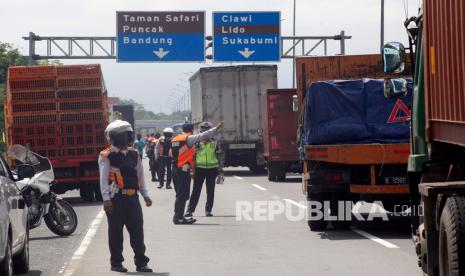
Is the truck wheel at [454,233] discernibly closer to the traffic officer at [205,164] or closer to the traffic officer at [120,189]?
the traffic officer at [120,189]

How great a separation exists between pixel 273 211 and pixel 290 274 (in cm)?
1015

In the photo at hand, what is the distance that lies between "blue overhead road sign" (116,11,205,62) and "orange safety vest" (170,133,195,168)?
78.9 ft

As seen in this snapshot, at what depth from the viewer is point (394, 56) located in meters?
10.4

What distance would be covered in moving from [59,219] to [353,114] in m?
4.63

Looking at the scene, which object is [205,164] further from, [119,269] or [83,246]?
[119,269]

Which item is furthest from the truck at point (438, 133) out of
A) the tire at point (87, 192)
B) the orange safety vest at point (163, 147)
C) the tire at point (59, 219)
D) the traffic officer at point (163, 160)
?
the orange safety vest at point (163, 147)

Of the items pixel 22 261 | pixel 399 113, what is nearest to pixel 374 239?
pixel 399 113

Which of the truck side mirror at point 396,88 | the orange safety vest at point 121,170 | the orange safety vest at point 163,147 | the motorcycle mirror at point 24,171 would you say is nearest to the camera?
the truck side mirror at point 396,88

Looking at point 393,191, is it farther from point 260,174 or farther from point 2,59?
point 2,59

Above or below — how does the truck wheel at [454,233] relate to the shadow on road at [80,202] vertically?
above

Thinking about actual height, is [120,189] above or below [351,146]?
below

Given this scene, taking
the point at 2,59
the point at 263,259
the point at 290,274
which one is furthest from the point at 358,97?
the point at 2,59

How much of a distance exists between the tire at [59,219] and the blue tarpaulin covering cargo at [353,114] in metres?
3.71

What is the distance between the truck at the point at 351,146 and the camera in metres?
16.6
